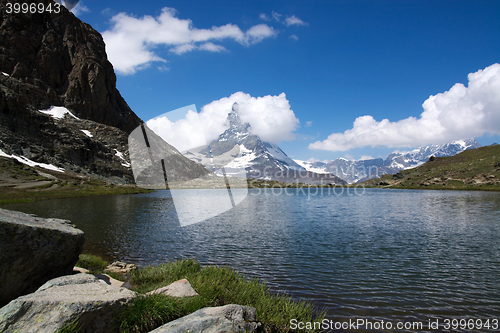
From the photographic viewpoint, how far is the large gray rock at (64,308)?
608 centimetres

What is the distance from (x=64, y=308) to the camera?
6609 millimetres

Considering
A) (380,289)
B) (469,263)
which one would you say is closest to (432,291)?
(380,289)

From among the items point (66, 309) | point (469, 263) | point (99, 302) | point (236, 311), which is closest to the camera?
point (66, 309)

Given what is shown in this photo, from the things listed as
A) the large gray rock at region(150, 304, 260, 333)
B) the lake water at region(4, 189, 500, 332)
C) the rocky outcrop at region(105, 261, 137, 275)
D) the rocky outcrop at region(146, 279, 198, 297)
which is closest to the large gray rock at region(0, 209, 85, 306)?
the rocky outcrop at region(146, 279, 198, 297)

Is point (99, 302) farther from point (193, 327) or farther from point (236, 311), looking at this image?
point (236, 311)

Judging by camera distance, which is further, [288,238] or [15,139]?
[15,139]

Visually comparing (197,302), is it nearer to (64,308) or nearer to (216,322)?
(216,322)

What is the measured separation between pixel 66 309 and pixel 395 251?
25.2 metres

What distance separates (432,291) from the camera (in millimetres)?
14852

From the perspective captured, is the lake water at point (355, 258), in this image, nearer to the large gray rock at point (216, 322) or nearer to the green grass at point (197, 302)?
the green grass at point (197, 302)

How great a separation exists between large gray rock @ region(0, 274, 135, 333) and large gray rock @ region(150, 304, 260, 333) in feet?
5.17

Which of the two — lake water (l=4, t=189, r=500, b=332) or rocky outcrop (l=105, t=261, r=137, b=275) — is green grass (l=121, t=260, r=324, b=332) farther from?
lake water (l=4, t=189, r=500, b=332)

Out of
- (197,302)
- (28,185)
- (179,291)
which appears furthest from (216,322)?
(28,185)

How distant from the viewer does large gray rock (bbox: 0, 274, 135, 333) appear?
608 cm
